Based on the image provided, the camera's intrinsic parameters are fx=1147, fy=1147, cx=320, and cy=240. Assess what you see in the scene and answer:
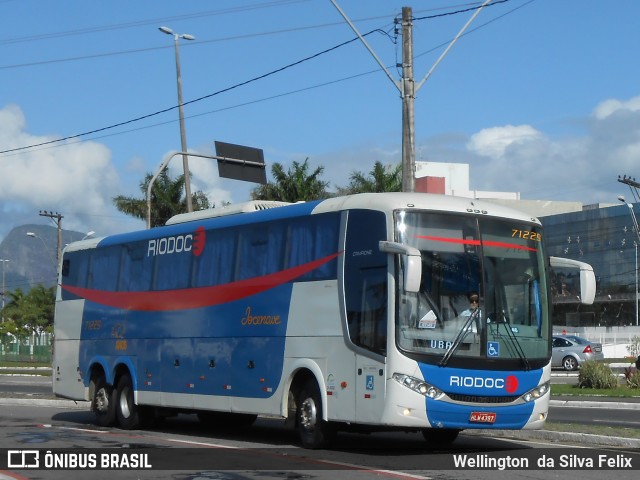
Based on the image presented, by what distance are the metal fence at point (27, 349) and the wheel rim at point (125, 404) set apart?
64.0 meters

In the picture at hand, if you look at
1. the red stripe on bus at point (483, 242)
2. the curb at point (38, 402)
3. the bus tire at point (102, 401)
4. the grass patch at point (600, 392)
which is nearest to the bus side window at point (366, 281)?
the red stripe on bus at point (483, 242)

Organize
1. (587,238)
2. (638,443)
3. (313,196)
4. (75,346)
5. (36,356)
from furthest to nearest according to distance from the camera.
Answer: (587,238) → (36,356) → (313,196) → (75,346) → (638,443)

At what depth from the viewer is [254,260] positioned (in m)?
18.4

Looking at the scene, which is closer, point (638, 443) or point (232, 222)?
point (638, 443)

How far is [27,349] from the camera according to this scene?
90.7 m

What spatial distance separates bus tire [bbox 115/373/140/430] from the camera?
21562 millimetres

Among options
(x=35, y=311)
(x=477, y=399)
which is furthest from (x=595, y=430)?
(x=35, y=311)

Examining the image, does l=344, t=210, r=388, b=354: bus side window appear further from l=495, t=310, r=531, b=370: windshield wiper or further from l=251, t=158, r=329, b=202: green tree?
l=251, t=158, r=329, b=202: green tree

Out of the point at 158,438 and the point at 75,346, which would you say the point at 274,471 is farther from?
the point at 75,346

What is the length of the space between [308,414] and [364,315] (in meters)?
1.93

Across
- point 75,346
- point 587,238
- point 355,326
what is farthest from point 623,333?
point 355,326

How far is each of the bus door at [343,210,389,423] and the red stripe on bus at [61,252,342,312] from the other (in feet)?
1.73

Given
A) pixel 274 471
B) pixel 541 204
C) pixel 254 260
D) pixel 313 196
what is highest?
pixel 541 204

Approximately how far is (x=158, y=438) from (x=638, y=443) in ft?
24.9
